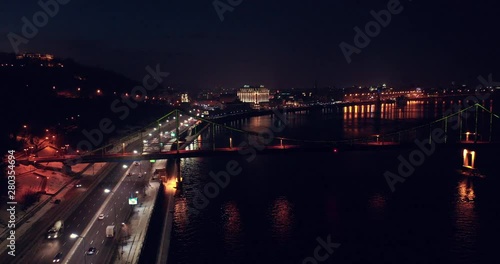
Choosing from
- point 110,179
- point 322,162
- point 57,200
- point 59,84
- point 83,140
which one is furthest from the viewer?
point 59,84

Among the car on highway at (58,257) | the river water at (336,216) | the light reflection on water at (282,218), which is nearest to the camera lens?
the car on highway at (58,257)

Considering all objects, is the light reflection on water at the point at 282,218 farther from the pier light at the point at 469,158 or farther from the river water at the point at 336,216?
the pier light at the point at 469,158

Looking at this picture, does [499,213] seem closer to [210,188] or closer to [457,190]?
[457,190]

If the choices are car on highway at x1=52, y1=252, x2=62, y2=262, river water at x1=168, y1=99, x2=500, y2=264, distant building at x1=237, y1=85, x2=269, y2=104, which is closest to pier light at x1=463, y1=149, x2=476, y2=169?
river water at x1=168, y1=99, x2=500, y2=264

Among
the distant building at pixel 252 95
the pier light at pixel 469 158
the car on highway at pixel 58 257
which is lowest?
the car on highway at pixel 58 257

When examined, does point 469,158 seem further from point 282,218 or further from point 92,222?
point 92,222

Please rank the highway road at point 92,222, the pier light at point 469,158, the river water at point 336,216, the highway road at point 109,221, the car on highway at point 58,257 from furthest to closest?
the pier light at point 469,158 < the river water at point 336,216 < the highway road at point 92,222 < the highway road at point 109,221 < the car on highway at point 58,257

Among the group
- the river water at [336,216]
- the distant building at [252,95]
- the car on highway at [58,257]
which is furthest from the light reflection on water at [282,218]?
the distant building at [252,95]

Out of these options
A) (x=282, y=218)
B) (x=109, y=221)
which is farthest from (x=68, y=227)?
(x=282, y=218)

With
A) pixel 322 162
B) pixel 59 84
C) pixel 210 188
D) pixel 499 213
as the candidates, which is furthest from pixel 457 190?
pixel 59 84
